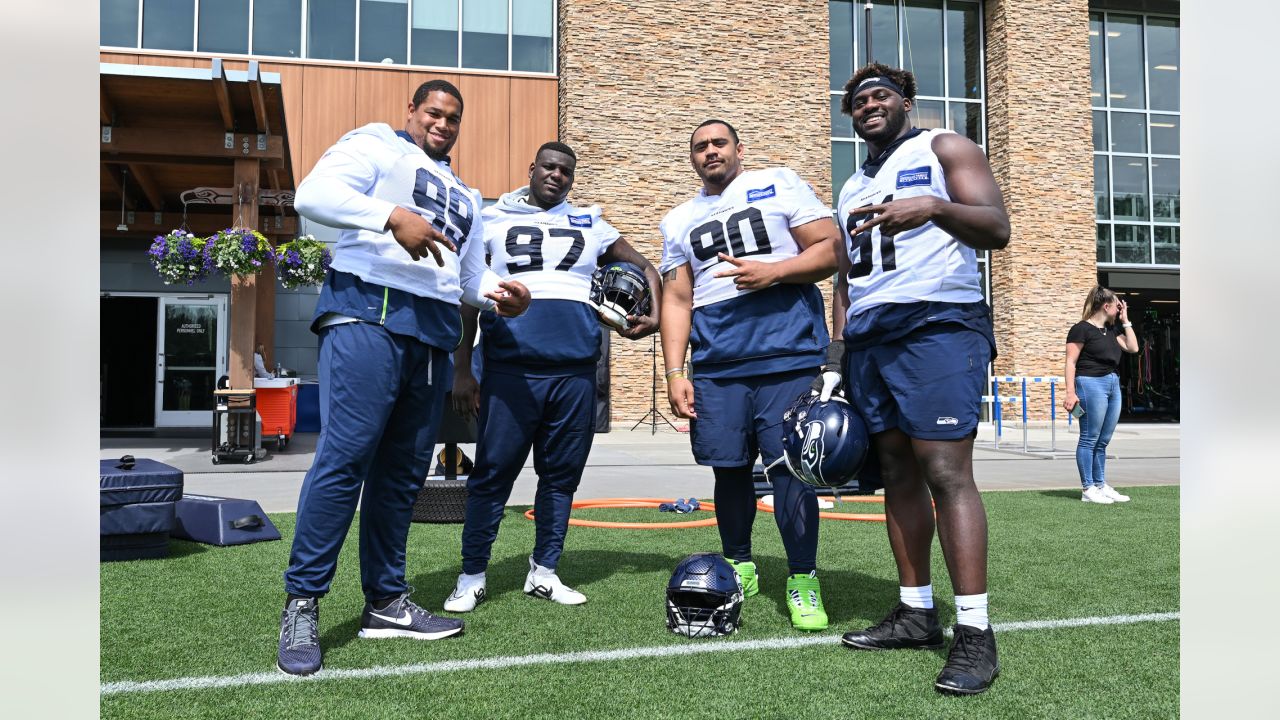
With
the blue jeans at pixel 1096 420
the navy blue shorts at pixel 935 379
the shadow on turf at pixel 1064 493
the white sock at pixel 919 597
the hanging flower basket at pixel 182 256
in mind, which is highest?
the hanging flower basket at pixel 182 256

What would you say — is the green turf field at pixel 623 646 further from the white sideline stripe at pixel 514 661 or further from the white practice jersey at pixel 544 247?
the white practice jersey at pixel 544 247

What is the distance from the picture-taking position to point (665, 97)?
17812 mm

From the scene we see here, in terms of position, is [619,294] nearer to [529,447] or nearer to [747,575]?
[529,447]

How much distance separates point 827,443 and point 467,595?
1.82 metres

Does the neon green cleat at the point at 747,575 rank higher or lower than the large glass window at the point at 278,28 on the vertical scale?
lower

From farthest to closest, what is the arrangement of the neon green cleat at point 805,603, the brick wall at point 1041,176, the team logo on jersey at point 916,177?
1. the brick wall at point 1041,176
2. the neon green cleat at point 805,603
3. the team logo on jersey at point 916,177

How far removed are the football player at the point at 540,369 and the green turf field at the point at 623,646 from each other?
0.29 m

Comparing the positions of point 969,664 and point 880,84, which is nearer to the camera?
point 969,664

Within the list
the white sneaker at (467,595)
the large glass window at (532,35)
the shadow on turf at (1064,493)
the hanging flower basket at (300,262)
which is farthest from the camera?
the large glass window at (532,35)

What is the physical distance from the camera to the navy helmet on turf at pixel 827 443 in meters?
3.05

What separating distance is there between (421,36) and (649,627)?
55.0ft

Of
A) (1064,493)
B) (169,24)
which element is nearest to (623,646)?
(1064,493)

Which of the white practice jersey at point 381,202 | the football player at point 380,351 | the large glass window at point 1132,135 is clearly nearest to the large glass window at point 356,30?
the large glass window at point 1132,135
